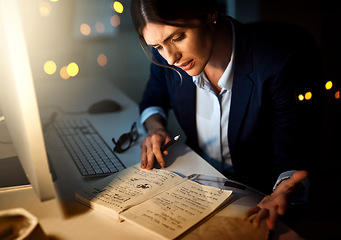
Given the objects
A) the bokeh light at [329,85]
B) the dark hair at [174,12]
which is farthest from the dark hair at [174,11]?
the bokeh light at [329,85]

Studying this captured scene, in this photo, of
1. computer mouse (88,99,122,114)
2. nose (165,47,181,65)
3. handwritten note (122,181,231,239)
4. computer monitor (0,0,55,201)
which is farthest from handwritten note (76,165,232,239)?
computer mouse (88,99,122,114)

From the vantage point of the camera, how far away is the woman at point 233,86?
35.4 inches

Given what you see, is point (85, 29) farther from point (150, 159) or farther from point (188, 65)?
point (150, 159)

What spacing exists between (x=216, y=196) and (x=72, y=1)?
1.62 metres

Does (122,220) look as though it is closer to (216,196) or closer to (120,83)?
(216,196)

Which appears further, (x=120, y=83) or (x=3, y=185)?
(x=120, y=83)

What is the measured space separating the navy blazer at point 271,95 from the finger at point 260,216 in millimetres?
367

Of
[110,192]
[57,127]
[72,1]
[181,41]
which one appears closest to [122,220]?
[110,192]

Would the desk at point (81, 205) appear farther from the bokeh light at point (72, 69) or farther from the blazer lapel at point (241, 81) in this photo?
the bokeh light at point (72, 69)

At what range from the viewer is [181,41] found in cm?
92

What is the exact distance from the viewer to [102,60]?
2.41 meters

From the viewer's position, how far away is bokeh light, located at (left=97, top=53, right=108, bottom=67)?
2.40m

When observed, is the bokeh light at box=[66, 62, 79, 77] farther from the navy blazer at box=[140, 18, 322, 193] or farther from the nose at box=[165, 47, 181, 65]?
the nose at box=[165, 47, 181, 65]

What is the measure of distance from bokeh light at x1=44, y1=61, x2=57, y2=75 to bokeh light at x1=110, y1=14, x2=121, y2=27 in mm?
530
